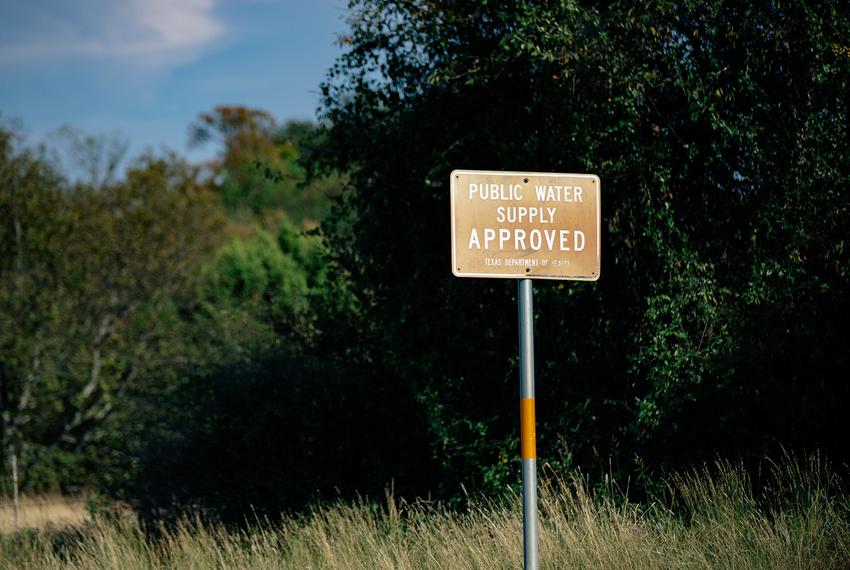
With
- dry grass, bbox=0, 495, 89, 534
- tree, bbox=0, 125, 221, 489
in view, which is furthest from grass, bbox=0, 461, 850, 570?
tree, bbox=0, 125, 221, 489

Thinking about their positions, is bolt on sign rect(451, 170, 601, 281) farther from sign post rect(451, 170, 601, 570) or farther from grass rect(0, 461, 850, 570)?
grass rect(0, 461, 850, 570)

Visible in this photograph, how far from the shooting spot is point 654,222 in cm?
830

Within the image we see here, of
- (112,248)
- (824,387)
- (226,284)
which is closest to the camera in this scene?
(824,387)

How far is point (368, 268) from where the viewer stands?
11.1m

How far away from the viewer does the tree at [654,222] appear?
26.1 ft

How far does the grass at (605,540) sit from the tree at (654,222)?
72 centimetres

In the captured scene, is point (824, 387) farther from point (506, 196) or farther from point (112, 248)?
point (112, 248)

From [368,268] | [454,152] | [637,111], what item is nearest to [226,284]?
[368,268]

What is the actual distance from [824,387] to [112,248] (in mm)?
19097

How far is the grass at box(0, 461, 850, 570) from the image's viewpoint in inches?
233

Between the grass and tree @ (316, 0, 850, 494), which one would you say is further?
tree @ (316, 0, 850, 494)

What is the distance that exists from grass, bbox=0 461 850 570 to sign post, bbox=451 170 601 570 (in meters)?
1.37

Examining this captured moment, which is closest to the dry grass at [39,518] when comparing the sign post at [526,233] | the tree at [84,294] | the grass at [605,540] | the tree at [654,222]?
the grass at [605,540]

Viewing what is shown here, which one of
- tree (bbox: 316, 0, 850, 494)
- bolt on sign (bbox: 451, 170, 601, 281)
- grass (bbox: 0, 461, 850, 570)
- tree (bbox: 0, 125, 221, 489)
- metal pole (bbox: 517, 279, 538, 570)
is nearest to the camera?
metal pole (bbox: 517, 279, 538, 570)
